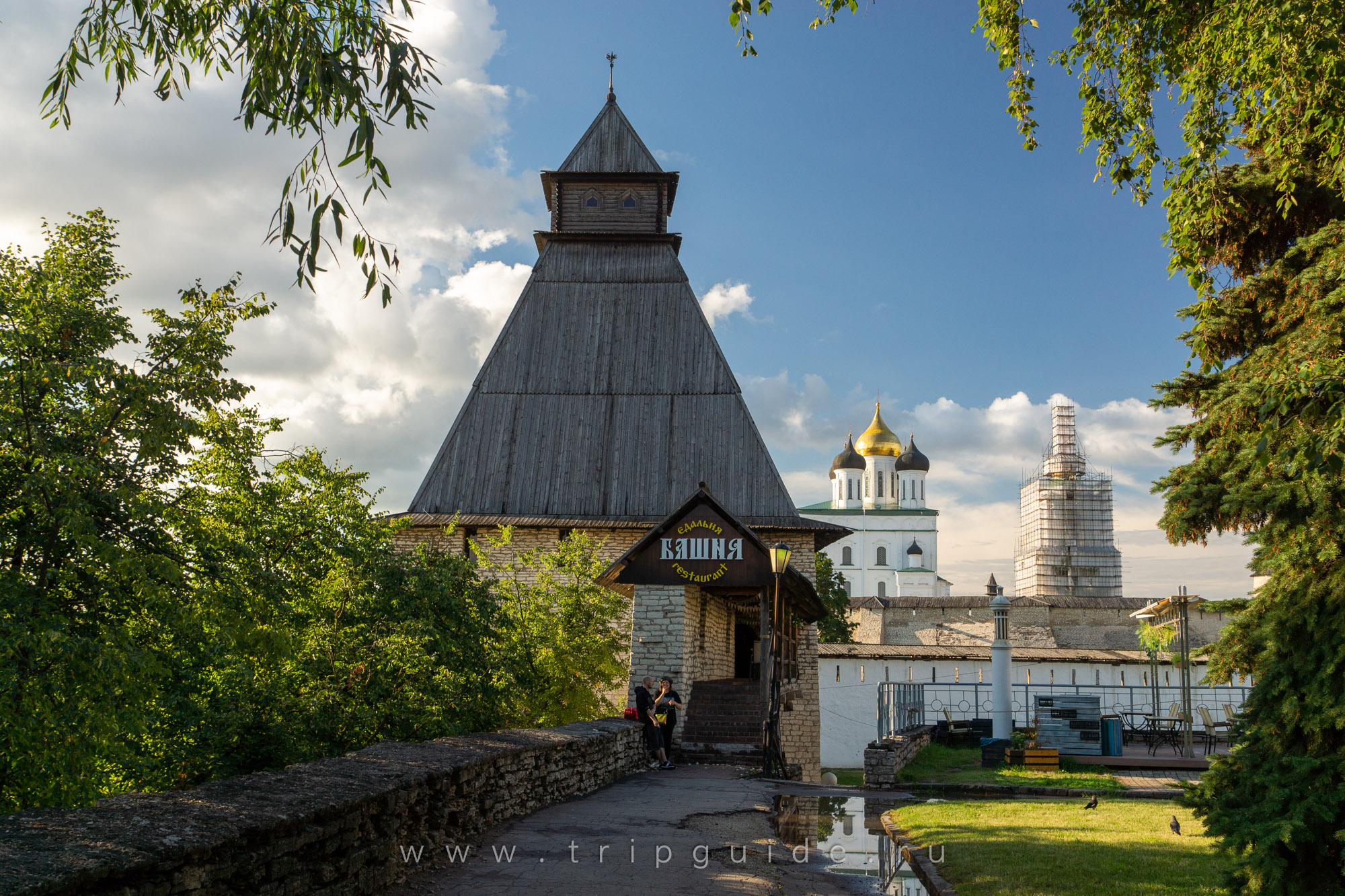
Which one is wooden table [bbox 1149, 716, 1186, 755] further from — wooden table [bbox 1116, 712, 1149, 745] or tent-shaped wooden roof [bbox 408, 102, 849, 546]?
tent-shaped wooden roof [bbox 408, 102, 849, 546]

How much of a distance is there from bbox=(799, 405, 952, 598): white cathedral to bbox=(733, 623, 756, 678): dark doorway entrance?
56.0 metres

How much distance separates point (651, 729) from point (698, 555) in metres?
3.60

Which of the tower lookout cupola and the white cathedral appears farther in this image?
the white cathedral

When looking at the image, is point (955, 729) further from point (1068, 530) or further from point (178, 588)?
point (1068, 530)

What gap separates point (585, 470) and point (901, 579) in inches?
2557

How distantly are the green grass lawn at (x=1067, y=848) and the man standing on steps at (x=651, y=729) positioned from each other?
11.5 feet

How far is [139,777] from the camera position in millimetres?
8102

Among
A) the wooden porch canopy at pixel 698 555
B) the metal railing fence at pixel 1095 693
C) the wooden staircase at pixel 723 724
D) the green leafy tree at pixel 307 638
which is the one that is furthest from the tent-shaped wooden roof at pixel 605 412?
the green leafy tree at pixel 307 638

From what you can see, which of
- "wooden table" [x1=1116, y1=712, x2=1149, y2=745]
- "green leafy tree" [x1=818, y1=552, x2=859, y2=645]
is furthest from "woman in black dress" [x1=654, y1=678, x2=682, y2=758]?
"green leafy tree" [x1=818, y1=552, x2=859, y2=645]

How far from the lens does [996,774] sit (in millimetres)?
12516

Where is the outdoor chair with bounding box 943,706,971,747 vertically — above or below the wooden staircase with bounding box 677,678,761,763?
below

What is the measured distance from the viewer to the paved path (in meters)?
5.39

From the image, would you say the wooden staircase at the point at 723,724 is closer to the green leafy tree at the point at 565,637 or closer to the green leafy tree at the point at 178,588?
the green leafy tree at the point at 565,637

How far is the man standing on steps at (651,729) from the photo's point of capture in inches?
476
